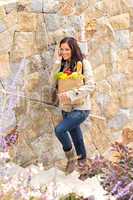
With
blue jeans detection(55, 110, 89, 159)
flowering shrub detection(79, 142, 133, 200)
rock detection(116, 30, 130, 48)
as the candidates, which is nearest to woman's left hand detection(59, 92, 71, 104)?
blue jeans detection(55, 110, 89, 159)

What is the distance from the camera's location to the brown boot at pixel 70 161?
238 inches

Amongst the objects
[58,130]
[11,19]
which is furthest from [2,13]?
[58,130]

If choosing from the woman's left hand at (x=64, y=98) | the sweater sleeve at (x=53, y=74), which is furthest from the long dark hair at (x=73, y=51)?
the woman's left hand at (x=64, y=98)

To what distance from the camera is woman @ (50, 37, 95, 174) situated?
5691mm

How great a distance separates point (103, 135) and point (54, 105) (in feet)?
2.89

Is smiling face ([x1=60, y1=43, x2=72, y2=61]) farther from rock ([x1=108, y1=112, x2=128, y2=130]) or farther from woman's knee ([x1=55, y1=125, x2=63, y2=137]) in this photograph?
rock ([x1=108, y1=112, x2=128, y2=130])

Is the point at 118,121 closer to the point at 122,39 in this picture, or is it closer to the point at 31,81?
the point at 122,39

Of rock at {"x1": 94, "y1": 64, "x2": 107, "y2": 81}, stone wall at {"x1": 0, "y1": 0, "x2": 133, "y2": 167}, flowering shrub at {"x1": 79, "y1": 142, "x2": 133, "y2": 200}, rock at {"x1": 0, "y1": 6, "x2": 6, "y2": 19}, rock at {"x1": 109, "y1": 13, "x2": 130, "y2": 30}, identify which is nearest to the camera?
flowering shrub at {"x1": 79, "y1": 142, "x2": 133, "y2": 200}

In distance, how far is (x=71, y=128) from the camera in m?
5.93

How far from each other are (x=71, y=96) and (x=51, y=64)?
16.4 inches

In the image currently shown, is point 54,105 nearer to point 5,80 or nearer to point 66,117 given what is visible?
point 66,117

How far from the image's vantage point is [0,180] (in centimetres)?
367

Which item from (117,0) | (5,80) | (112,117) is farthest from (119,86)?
(5,80)

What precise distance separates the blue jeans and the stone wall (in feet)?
0.86
